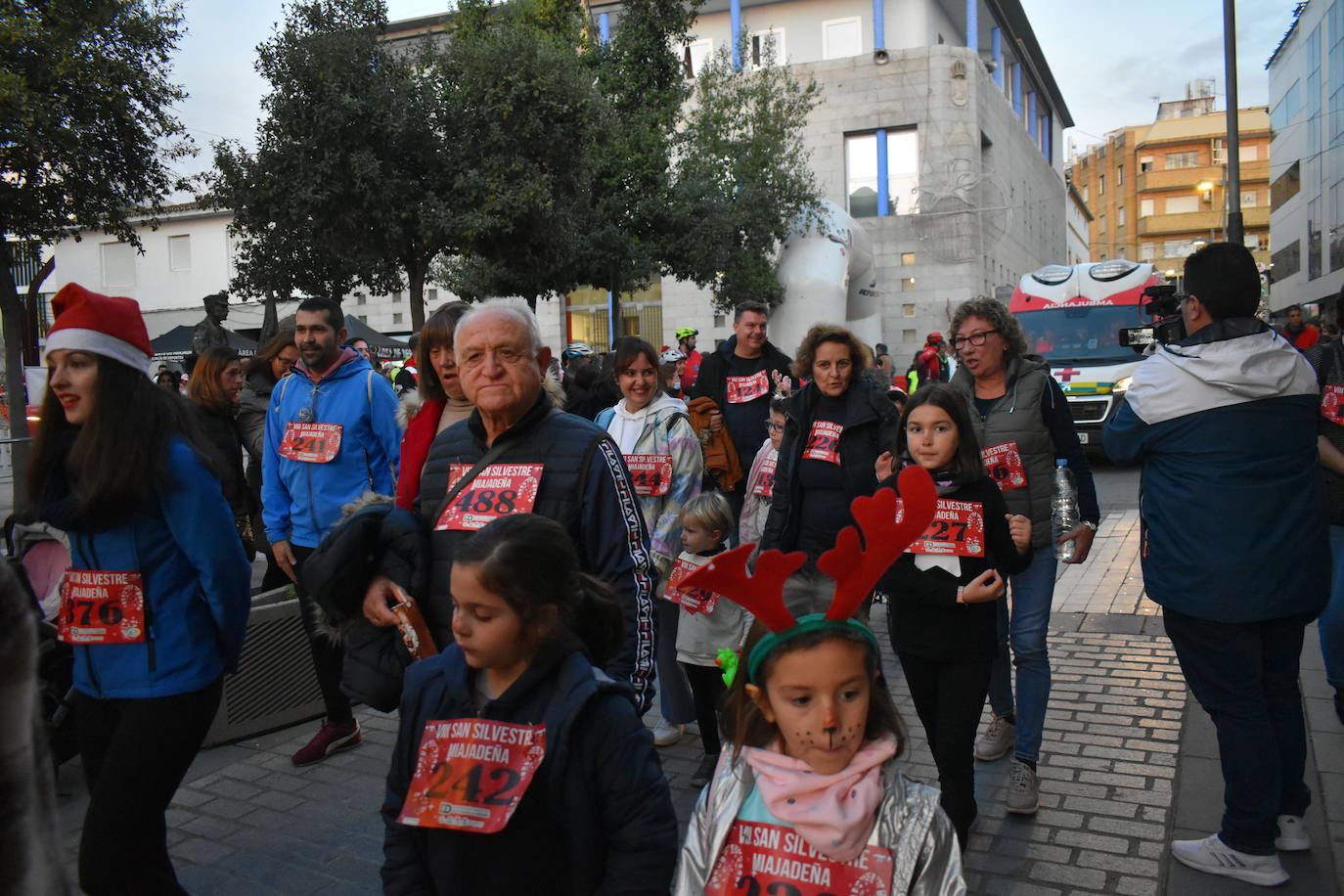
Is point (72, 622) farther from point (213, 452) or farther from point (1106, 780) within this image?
point (1106, 780)

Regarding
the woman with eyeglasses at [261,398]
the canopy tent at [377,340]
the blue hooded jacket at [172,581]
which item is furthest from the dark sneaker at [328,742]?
the canopy tent at [377,340]

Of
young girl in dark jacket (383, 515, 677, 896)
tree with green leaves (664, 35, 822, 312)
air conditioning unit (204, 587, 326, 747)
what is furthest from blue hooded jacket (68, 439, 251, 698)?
tree with green leaves (664, 35, 822, 312)

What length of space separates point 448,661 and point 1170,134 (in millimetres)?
100958

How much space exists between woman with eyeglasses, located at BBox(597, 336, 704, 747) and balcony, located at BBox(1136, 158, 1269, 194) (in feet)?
314

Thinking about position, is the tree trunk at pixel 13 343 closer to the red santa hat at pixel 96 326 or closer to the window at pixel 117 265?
the red santa hat at pixel 96 326

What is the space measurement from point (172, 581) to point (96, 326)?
740 mm

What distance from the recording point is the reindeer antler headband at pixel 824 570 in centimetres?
212

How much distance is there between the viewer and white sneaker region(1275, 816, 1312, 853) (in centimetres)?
368

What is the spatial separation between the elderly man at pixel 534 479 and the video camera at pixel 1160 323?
290 centimetres

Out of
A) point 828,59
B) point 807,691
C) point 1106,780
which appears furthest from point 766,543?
point 828,59

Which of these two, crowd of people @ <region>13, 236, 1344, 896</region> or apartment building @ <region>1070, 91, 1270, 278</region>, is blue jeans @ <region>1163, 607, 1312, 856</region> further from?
apartment building @ <region>1070, 91, 1270, 278</region>

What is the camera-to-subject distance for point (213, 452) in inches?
125

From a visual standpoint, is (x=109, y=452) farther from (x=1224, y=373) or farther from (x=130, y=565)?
(x=1224, y=373)

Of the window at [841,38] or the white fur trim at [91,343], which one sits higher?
the window at [841,38]
